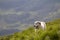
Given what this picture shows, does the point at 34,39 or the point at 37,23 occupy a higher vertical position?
the point at 37,23

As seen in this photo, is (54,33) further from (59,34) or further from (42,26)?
(42,26)

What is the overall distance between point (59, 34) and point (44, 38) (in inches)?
55.1

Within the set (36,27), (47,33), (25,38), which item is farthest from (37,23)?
(47,33)

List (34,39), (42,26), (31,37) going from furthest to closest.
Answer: (42,26) → (31,37) → (34,39)

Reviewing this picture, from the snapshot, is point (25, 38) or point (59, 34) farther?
point (25, 38)

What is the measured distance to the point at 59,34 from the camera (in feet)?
65.3

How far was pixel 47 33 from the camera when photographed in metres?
20.8

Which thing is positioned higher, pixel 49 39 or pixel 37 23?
pixel 37 23

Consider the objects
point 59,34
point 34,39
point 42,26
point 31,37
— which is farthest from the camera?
point 42,26

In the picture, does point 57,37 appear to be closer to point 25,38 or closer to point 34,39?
→ point 34,39

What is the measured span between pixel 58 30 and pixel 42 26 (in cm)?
778

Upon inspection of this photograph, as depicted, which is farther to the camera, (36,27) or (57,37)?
(36,27)

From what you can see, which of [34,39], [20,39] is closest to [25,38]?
[20,39]

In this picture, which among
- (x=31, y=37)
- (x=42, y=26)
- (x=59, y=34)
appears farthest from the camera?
(x=42, y=26)
